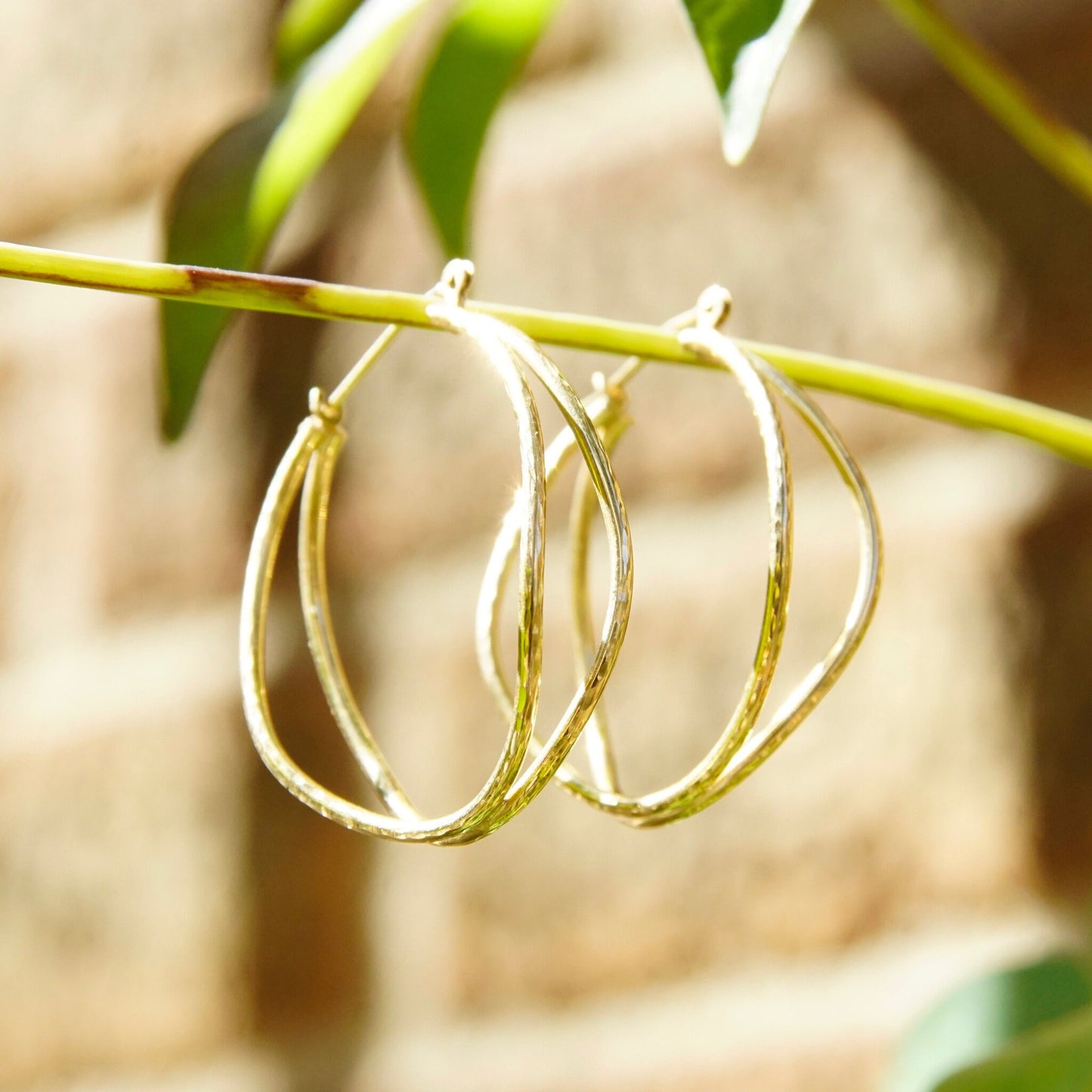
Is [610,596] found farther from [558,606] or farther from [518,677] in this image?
[558,606]

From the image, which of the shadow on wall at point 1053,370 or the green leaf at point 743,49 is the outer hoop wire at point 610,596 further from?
the shadow on wall at point 1053,370

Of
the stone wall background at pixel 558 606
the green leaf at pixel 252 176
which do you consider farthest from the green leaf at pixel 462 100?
the stone wall background at pixel 558 606

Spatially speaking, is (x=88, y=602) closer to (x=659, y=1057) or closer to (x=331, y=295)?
(x=659, y=1057)

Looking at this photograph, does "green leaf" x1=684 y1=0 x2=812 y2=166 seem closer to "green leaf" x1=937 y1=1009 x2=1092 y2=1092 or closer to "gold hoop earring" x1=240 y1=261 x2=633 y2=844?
"gold hoop earring" x1=240 y1=261 x2=633 y2=844

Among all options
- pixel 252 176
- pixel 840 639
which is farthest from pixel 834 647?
pixel 252 176

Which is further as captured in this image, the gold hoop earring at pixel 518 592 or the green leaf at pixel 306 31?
the green leaf at pixel 306 31

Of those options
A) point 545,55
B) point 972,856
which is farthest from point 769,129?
point 972,856
